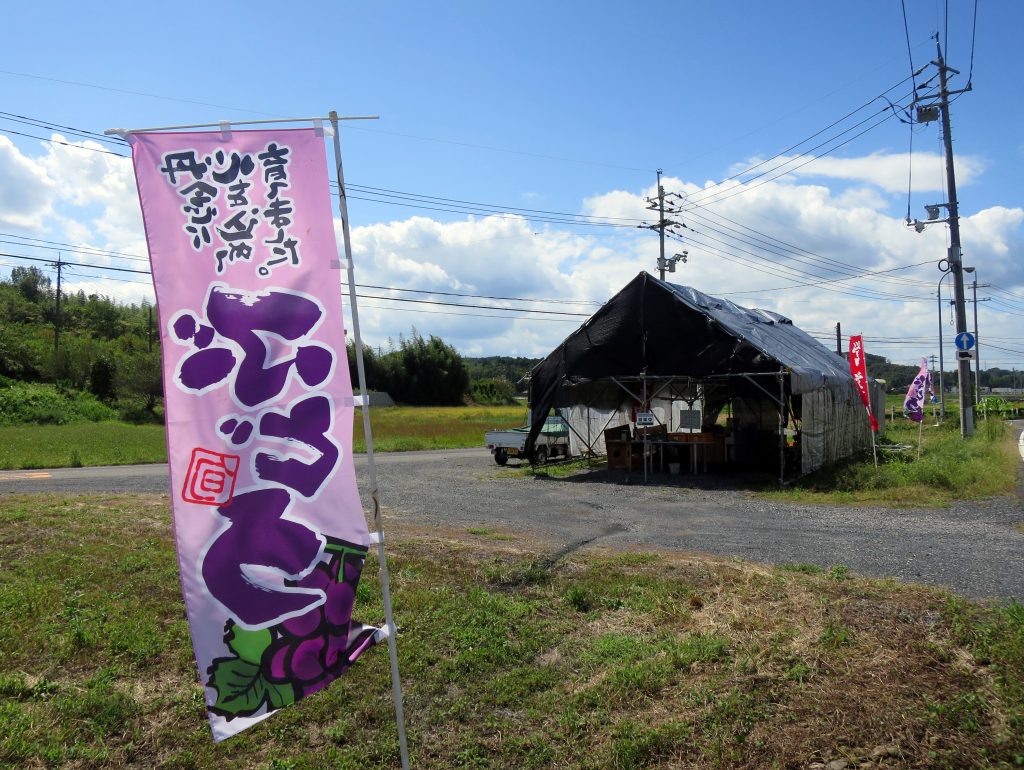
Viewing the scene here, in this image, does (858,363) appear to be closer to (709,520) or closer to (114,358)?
(709,520)

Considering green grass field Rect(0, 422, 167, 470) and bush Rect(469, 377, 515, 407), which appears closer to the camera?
green grass field Rect(0, 422, 167, 470)

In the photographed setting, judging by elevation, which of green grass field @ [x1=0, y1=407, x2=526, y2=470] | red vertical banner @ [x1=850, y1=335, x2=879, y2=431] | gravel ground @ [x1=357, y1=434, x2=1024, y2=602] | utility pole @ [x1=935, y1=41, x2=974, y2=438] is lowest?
gravel ground @ [x1=357, y1=434, x2=1024, y2=602]

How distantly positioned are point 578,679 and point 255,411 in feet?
9.27

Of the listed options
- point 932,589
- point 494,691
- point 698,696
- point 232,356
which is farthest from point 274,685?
point 932,589

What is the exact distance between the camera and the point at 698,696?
4.25 metres

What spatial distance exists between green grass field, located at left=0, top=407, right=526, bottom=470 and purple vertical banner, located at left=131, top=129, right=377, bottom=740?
14704mm

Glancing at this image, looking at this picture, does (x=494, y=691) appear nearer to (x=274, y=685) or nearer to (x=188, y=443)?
(x=274, y=685)

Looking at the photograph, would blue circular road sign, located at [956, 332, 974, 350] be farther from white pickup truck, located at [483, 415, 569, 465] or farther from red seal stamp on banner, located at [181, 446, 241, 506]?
red seal stamp on banner, located at [181, 446, 241, 506]

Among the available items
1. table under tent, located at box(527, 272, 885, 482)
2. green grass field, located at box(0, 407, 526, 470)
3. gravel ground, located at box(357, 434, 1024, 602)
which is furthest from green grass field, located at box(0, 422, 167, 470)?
table under tent, located at box(527, 272, 885, 482)

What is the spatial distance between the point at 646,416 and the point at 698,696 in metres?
12.3

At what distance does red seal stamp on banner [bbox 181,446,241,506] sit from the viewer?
3016 mm

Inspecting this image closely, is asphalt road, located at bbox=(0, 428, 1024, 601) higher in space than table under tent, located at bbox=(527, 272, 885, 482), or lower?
lower

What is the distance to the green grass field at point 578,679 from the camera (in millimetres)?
3787

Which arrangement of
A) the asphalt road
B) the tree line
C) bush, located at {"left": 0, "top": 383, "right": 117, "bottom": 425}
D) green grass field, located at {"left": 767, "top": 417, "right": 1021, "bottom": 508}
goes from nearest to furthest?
the asphalt road
green grass field, located at {"left": 767, "top": 417, "right": 1021, "bottom": 508}
bush, located at {"left": 0, "top": 383, "right": 117, "bottom": 425}
the tree line
